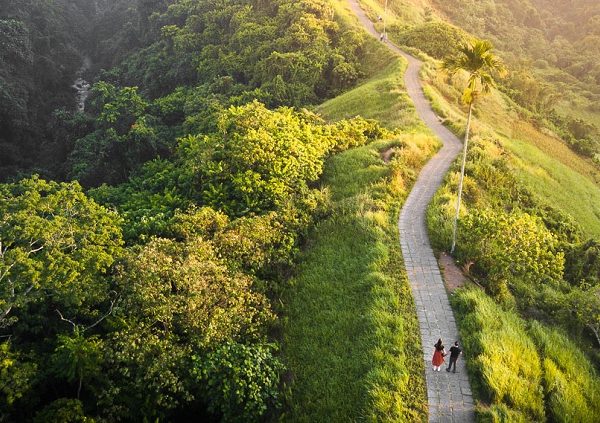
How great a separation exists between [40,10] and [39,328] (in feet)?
235

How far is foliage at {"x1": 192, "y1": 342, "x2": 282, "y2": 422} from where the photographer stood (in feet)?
45.8

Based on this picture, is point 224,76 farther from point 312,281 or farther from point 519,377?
point 519,377

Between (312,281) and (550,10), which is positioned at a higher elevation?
(550,10)

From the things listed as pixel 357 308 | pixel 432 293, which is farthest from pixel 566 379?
pixel 357 308

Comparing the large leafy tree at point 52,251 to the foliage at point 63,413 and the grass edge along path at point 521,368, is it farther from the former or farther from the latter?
the grass edge along path at point 521,368

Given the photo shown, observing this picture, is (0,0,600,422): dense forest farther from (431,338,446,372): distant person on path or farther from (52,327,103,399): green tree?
(431,338,446,372): distant person on path

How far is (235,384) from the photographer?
14.0m

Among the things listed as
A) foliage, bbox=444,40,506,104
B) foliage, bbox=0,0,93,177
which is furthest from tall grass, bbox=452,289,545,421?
foliage, bbox=0,0,93,177

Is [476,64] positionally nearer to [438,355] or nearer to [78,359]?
[438,355]

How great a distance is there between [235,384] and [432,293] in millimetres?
8086

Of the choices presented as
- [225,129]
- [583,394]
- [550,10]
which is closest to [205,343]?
[583,394]

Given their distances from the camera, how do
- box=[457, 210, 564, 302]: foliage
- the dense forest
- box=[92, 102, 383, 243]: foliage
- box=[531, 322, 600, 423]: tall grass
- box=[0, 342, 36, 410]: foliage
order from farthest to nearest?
box=[92, 102, 383, 243]: foliage → box=[457, 210, 564, 302]: foliage → the dense forest → box=[531, 322, 600, 423]: tall grass → box=[0, 342, 36, 410]: foliage

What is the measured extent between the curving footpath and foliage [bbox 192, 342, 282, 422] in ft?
15.9

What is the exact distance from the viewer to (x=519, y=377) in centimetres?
1434
